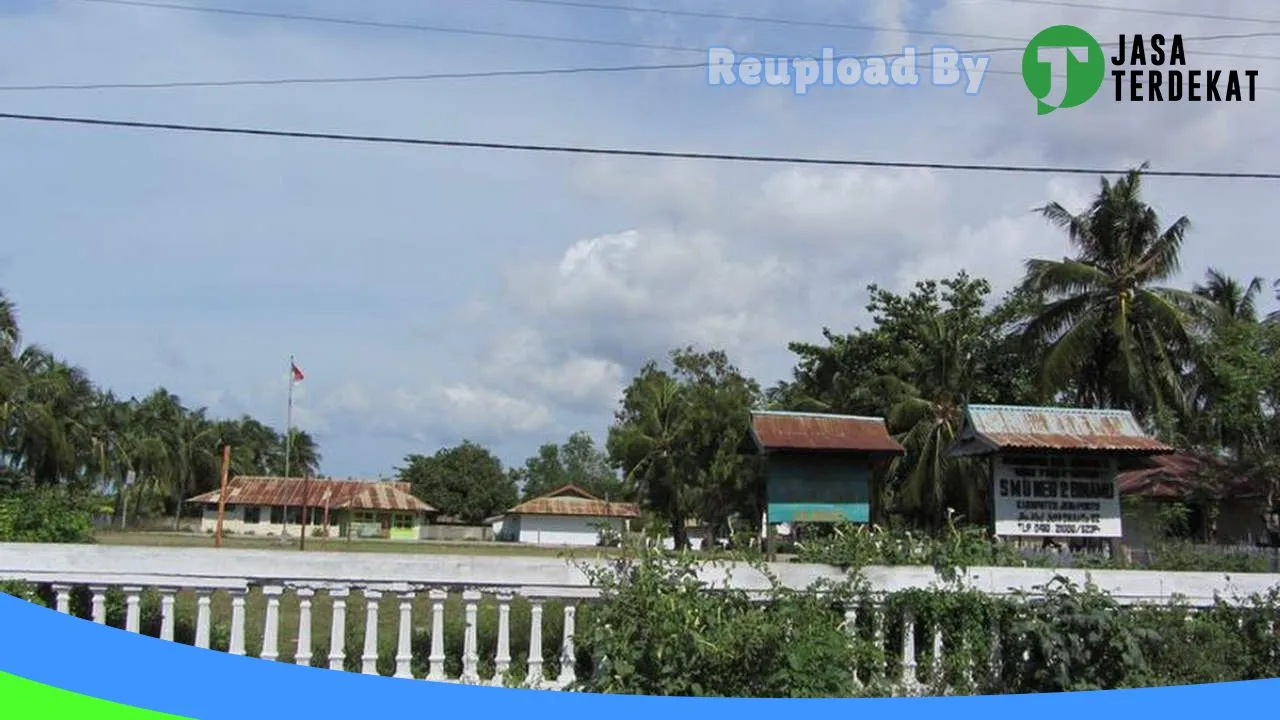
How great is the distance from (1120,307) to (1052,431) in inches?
617

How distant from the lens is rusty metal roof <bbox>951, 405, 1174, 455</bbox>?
41.5 feet

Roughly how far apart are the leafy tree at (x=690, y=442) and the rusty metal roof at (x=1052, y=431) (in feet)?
78.9

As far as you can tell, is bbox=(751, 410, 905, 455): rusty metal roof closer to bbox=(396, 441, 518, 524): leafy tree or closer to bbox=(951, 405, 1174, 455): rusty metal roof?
bbox=(951, 405, 1174, 455): rusty metal roof

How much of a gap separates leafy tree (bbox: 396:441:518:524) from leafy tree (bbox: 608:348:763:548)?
1162 inches

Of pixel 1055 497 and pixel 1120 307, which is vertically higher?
pixel 1120 307

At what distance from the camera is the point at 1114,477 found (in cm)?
1302

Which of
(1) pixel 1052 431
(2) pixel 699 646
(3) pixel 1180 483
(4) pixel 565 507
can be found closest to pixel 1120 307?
(3) pixel 1180 483

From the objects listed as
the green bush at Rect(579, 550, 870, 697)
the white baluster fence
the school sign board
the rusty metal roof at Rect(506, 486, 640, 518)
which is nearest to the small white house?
the rusty metal roof at Rect(506, 486, 640, 518)

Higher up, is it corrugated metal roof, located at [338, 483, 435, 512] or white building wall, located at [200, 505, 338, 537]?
corrugated metal roof, located at [338, 483, 435, 512]

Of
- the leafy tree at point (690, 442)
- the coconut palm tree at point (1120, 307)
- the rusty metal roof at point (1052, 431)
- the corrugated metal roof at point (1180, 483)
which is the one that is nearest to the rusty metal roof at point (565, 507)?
the leafy tree at point (690, 442)

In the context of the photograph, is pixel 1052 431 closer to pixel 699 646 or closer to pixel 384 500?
pixel 699 646

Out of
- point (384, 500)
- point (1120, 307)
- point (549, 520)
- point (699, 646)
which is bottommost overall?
point (549, 520)

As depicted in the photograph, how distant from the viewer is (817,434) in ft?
46.6

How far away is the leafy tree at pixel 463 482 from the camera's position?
249 ft
